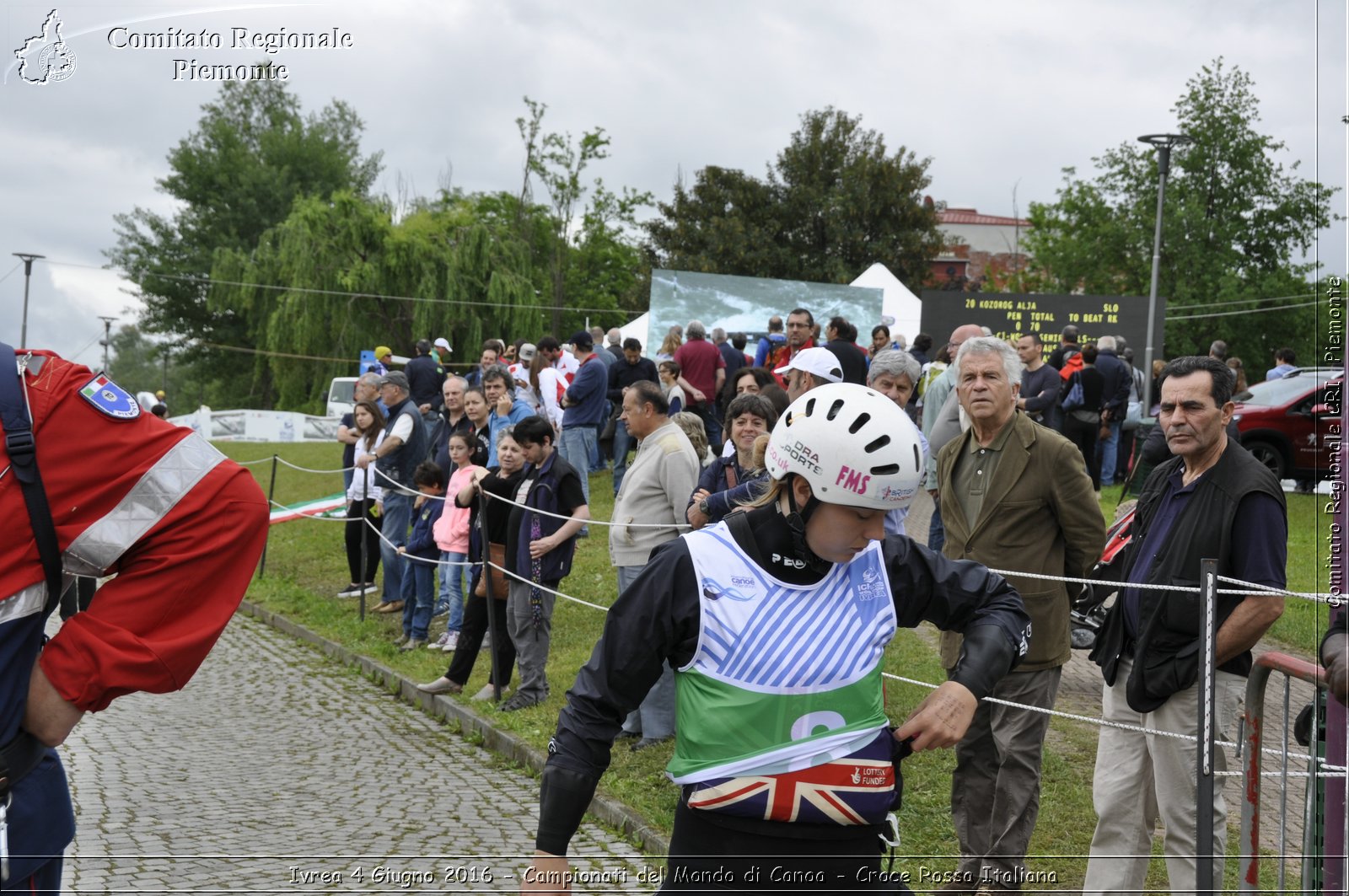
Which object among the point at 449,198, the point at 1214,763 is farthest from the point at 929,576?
the point at 449,198

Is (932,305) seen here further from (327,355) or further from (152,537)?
(327,355)

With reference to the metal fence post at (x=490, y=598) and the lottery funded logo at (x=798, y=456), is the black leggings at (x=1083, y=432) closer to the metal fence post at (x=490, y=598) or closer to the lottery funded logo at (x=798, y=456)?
the metal fence post at (x=490, y=598)

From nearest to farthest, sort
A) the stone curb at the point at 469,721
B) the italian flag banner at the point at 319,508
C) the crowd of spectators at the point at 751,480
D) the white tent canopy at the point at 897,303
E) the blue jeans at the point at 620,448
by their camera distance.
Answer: the crowd of spectators at the point at 751,480, the stone curb at the point at 469,721, the blue jeans at the point at 620,448, the italian flag banner at the point at 319,508, the white tent canopy at the point at 897,303

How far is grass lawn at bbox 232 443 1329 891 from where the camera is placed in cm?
575

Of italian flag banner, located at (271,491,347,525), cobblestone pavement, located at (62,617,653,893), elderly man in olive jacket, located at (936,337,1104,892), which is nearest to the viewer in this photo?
elderly man in olive jacket, located at (936,337,1104,892)

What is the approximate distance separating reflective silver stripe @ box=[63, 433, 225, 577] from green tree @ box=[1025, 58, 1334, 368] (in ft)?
9.40

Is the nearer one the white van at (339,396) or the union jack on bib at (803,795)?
the union jack on bib at (803,795)

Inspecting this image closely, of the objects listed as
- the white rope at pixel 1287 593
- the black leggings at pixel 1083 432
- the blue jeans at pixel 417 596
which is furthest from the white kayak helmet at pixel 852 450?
the black leggings at pixel 1083 432

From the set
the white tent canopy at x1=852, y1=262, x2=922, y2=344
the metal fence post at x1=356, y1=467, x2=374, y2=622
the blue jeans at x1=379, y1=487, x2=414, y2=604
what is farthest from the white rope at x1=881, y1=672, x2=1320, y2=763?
the white tent canopy at x1=852, y1=262, x2=922, y2=344

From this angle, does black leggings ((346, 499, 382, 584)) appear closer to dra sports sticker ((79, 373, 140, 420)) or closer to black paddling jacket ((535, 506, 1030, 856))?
black paddling jacket ((535, 506, 1030, 856))

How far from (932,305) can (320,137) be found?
42185mm

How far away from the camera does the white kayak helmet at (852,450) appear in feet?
9.46

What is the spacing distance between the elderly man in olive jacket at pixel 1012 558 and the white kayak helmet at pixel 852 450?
98.2 inches

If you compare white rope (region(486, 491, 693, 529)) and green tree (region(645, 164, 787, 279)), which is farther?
green tree (region(645, 164, 787, 279))
